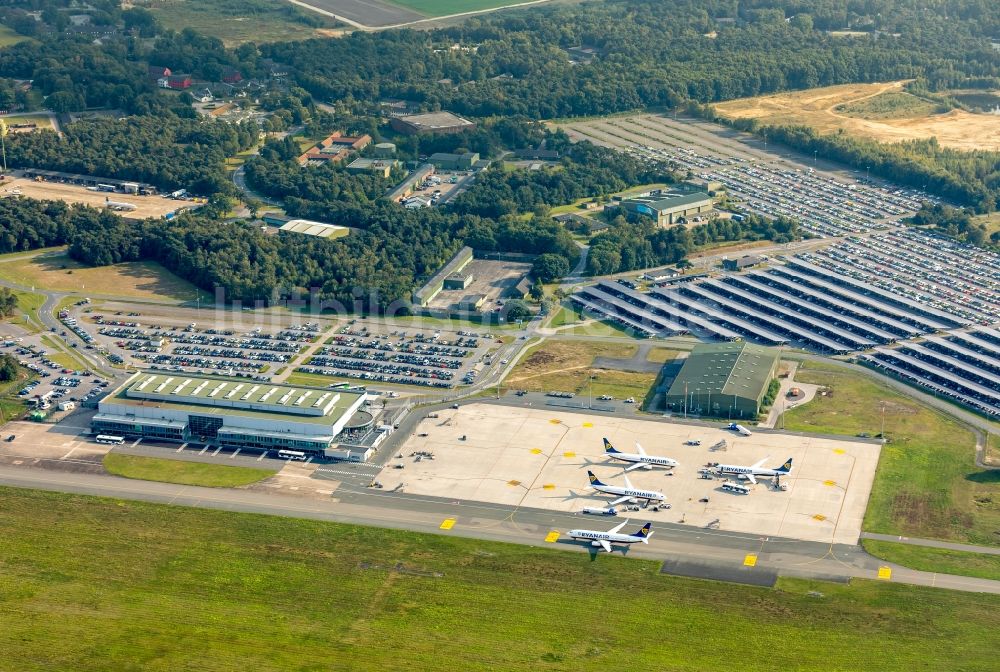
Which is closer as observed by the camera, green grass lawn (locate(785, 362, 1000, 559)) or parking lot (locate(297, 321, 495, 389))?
green grass lawn (locate(785, 362, 1000, 559))

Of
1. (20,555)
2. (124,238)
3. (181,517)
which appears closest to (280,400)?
(181,517)

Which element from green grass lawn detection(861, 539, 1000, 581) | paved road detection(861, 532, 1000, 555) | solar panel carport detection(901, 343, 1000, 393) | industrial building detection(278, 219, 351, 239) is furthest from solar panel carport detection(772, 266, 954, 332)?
industrial building detection(278, 219, 351, 239)

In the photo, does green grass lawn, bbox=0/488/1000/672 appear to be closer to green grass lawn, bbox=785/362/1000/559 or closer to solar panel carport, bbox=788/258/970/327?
green grass lawn, bbox=785/362/1000/559

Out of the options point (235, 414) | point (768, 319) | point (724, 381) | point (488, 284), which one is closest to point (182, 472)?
point (235, 414)

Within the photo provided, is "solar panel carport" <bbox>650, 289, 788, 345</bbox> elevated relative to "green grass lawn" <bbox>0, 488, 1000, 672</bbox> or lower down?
elevated

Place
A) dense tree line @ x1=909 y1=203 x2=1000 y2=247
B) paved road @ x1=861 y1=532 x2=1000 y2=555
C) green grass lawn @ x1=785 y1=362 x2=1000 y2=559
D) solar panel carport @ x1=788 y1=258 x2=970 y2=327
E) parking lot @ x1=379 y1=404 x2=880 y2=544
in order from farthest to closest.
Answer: dense tree line @ x1=909 y1=203 x2=1000 y2=247
solar panel carport @ x1=788 y1=258 x2=970 y2=327
parking lot @ x1=379 y1=404 x2=880 y2=544
green grass lawn @ x1=785 y1=362 x2=1000 y2=559
paved road @ x1=861 y1=532 x2=1000 y2=555

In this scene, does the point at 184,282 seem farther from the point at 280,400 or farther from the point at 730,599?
the point at 730,599

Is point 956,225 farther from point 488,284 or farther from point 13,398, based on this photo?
point 13,398
